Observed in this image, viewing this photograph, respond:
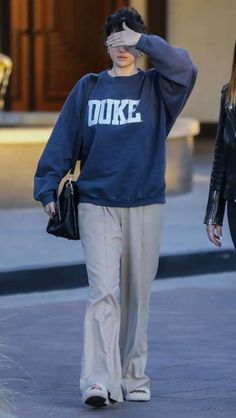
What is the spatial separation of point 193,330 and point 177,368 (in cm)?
100

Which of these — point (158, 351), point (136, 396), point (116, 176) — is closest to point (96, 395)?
point (136, 396)

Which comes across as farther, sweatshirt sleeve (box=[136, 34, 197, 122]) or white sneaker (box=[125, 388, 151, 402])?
white sneaker (box=[125, 388, 151, 402])

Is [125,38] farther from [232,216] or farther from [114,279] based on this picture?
[114,279]

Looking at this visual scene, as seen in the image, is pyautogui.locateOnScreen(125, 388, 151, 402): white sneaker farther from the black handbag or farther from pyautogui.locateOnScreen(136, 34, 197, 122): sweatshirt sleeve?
pyautogui.locateOnScreen(136, 34, 197, 122): sweatshirt sleeve

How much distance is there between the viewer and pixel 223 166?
555 cm

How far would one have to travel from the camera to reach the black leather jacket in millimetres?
5469

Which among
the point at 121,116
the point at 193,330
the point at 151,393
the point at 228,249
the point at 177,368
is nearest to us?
the point at 121,116

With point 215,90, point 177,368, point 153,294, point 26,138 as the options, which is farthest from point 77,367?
point 215,90

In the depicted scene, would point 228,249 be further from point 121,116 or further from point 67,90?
point 67,90

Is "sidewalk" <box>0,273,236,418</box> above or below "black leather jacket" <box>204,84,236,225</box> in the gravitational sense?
below

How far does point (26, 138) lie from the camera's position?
11086 millimetres

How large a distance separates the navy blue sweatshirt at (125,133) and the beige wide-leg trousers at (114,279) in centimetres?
8

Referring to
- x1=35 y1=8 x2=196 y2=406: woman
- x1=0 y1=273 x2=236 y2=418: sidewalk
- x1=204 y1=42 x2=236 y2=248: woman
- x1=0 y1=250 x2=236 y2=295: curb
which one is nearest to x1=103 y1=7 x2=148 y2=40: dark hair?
x1=35 y1=8 x2=196 y2=406: woman

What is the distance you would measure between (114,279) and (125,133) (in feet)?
2.14
